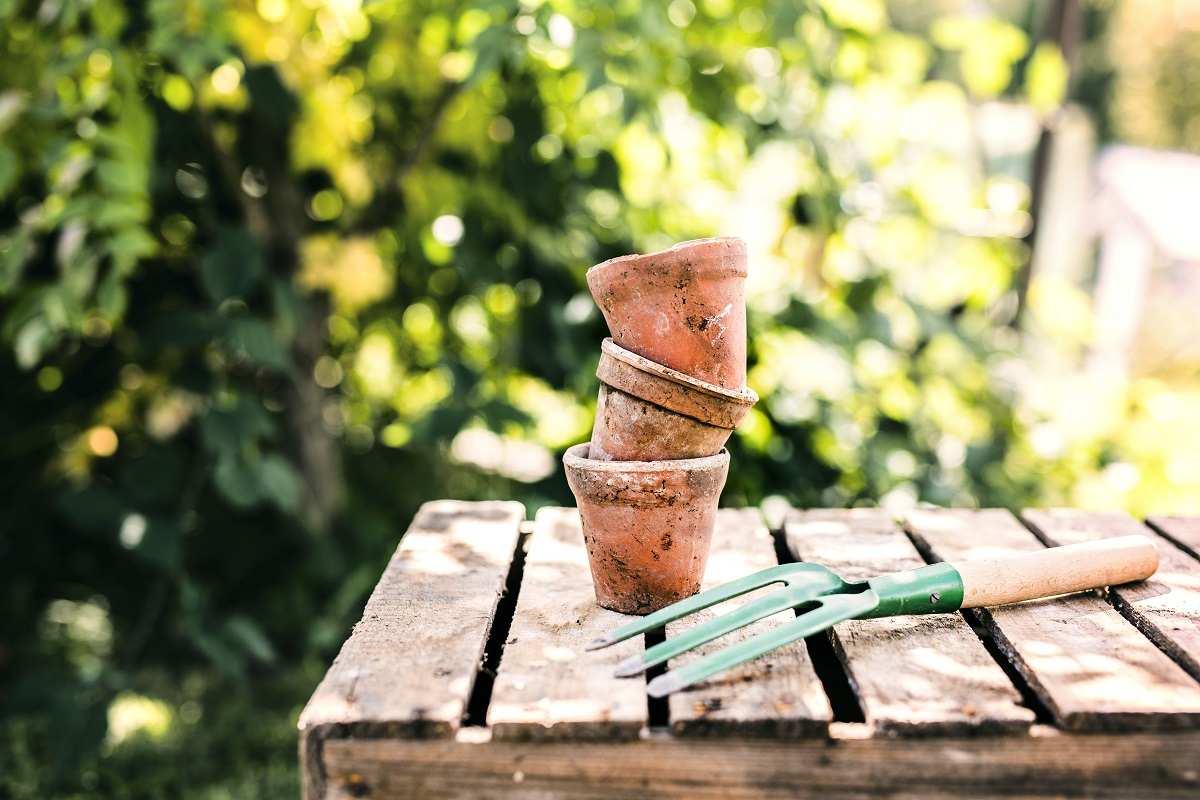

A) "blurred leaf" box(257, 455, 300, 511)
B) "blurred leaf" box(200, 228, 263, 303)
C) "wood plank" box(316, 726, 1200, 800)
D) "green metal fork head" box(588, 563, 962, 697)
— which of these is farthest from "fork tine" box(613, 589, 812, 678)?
"blurred leaf" box(200, 228, 263, 303)

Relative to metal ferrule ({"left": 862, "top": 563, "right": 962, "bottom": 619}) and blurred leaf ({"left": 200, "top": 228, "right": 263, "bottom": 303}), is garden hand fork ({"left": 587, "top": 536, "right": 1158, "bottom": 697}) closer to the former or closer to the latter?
metal ferrule ({"left": 862, "top": 563, "right": 962, "bottom": 619})

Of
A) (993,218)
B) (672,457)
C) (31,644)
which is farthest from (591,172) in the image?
(31,644)

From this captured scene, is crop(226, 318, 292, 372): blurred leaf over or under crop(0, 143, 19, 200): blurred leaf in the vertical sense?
under

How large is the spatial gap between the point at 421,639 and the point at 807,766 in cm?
45

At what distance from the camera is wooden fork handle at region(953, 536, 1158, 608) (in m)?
1.24

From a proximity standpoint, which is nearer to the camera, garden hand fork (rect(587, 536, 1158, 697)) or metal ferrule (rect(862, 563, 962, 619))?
garden hand fork (rect(587, 536, 1158, 697))

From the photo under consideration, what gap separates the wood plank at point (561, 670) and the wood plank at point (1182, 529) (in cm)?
87

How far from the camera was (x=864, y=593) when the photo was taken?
1.16m

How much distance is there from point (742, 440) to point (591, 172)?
0.79 meters

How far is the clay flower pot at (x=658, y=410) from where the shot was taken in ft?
3.95

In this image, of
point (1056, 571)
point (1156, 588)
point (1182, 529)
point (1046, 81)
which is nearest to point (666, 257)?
point (1056, 571)

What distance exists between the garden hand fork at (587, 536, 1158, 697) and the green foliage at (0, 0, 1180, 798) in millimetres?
1133

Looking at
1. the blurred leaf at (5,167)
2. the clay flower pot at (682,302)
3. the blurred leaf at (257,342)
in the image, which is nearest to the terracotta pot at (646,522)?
the clay flower pot at (682,302)

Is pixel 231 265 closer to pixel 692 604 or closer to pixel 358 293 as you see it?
pixel 358 293
